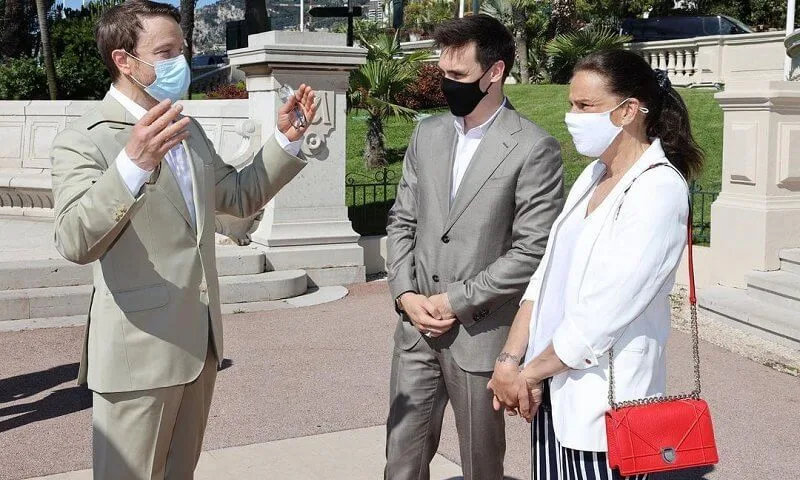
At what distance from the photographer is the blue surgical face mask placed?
3.25 meters

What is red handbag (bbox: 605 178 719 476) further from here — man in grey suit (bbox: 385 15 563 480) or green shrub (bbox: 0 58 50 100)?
green shrub (bbox: 0 58 50 100)

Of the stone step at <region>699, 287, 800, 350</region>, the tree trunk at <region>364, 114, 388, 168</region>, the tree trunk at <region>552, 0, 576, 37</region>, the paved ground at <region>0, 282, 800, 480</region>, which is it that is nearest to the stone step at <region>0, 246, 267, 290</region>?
the paved ground at <region>0, 282, 800, 480</region>

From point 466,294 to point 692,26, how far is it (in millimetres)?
29798

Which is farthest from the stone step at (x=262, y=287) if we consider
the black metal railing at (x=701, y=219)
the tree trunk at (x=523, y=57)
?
the tree trunk at (x=523, y=57)

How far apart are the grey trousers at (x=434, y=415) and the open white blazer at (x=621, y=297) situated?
0.79 meters

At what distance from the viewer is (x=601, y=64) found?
10.6ft

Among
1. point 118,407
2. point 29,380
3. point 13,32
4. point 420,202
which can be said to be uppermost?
point 13,32

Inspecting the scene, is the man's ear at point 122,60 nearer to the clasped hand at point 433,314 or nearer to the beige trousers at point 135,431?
the beige trousers at point 135,431

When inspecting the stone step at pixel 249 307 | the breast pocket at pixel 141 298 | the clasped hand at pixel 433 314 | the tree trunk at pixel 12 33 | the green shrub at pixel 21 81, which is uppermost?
the tree trunk at pixel 12 33

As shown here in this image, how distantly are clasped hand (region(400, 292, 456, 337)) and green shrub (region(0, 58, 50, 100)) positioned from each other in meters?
25.9

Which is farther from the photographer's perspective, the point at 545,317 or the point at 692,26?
the point at 692,26

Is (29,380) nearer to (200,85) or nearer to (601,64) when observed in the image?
(601,64)

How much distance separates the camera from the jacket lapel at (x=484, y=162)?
12.9 ft

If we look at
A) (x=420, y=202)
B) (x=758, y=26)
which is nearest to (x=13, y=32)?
(x=758, y=26)
